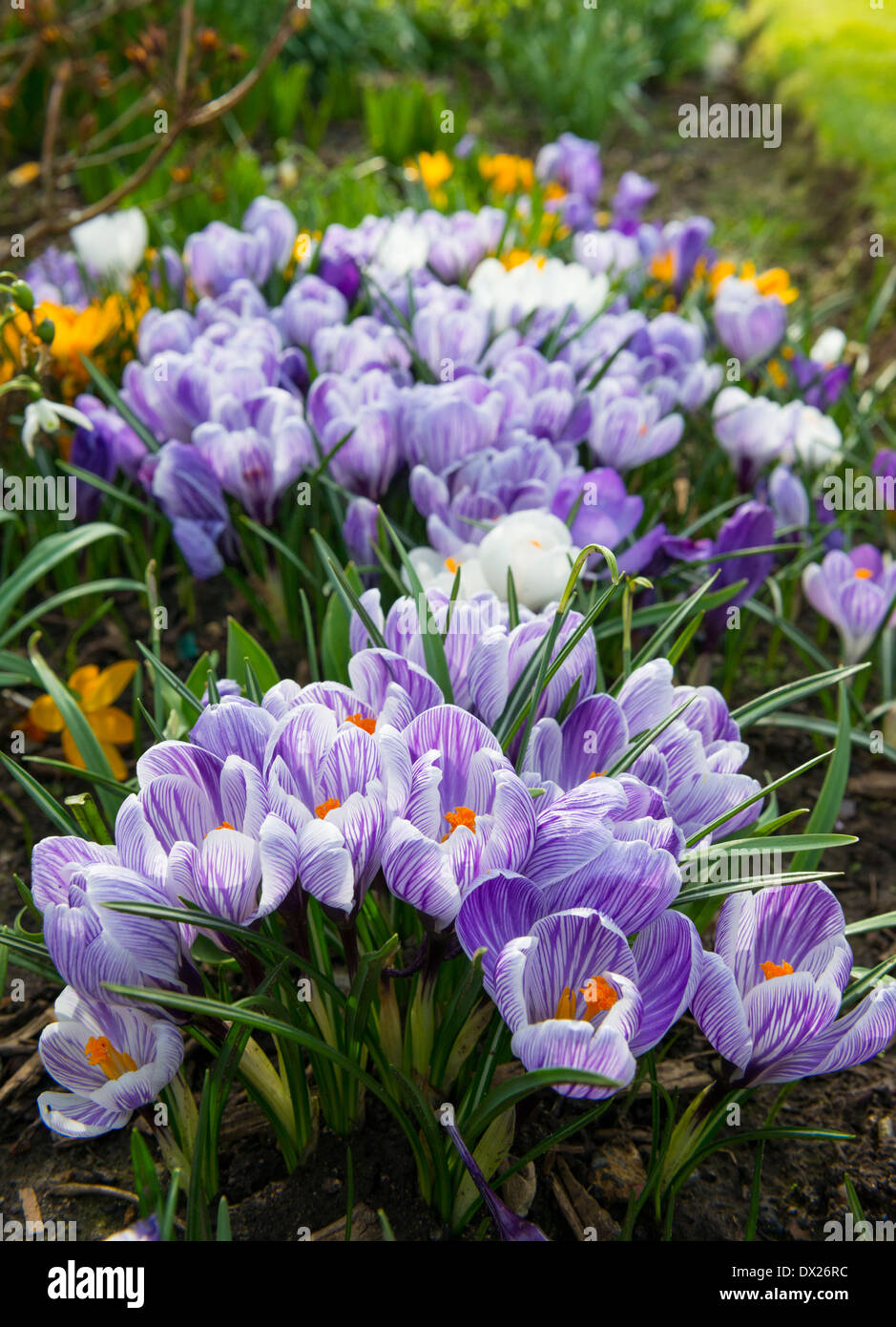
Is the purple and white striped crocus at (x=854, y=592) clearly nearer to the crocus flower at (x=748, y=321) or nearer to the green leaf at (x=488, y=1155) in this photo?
the crocus flower at (x=748, y=321)

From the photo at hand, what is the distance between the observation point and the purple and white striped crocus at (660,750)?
104 centimetres

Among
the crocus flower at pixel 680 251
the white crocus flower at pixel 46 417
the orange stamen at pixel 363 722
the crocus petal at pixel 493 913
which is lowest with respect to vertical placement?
the crocus petal at pixel 493 913

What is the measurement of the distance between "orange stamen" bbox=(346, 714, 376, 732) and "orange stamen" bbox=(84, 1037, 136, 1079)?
0.37m

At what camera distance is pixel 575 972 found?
34.9 inches

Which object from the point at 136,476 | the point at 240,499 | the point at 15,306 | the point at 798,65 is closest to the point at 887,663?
the point at 240,499

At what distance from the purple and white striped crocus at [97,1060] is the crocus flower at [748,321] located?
2014 millimetres

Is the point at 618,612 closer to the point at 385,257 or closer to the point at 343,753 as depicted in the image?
the point at 343,753

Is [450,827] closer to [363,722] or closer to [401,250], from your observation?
[363,722]

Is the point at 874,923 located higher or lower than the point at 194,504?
lower

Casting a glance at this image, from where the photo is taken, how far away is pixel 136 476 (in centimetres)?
187

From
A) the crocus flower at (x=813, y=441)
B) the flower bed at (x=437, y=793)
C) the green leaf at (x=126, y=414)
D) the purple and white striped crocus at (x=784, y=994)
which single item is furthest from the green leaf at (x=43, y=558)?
the crocus flower at (x=813, y=441)

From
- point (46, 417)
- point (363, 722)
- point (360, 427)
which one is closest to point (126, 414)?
point (46, 417)

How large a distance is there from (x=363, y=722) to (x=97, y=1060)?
1.27 ft

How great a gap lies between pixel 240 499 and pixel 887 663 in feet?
3.64
